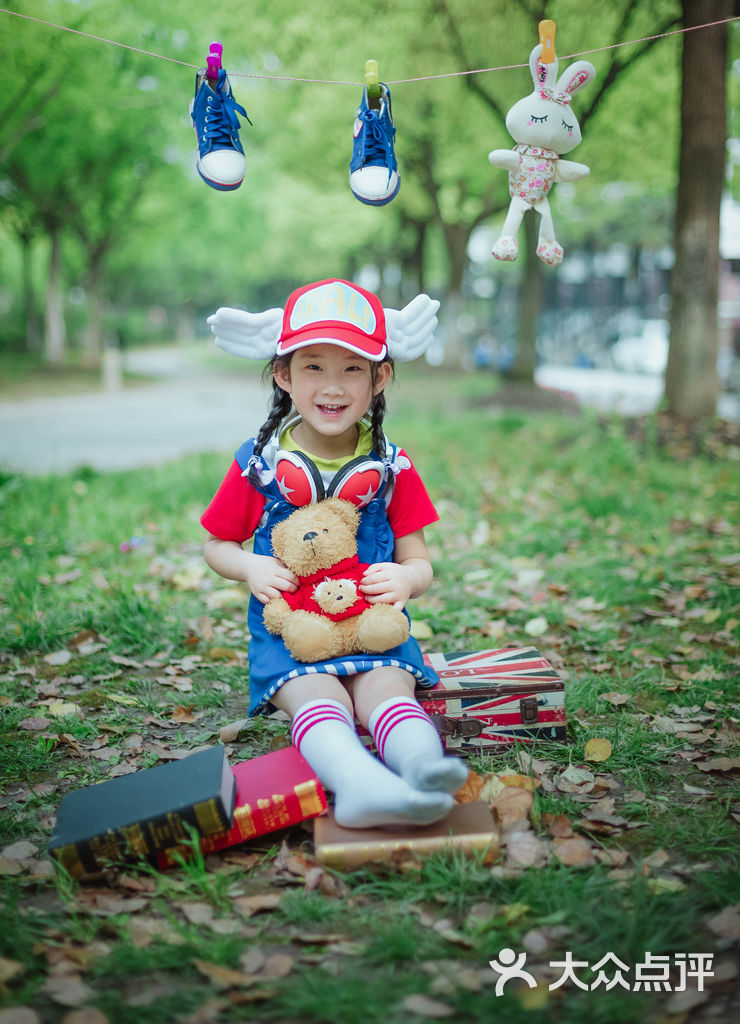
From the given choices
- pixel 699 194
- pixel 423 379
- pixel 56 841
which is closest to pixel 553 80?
pixel 56 841

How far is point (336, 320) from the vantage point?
7.89 ft

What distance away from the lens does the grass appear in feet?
5.65

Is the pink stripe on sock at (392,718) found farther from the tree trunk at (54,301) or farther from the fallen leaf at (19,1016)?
the tree trunk at (54,301)

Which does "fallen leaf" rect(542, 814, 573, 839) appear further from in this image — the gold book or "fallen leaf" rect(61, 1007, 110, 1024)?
"fallen leaf" rect(61, 1007, 110, 1024)

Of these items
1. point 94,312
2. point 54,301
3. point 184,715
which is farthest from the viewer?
point 94,312

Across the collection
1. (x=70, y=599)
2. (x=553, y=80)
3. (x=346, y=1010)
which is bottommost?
(x=346, y=1010)

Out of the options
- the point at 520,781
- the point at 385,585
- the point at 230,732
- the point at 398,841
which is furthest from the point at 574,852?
the point at 230,732

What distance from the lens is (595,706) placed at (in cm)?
301

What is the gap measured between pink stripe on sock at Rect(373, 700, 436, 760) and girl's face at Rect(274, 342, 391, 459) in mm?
804

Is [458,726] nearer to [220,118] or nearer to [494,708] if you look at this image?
[494,708]

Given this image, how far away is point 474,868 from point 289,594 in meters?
0.93

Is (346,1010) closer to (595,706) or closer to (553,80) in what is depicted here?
(595,706)

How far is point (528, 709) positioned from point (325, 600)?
768 mm

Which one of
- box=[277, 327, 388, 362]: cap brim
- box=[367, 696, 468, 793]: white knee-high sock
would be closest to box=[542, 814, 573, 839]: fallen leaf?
box=[367, 696, 468, 793]: white knee-high sock
